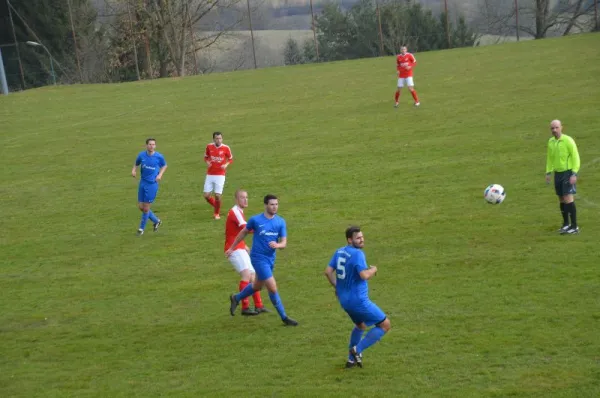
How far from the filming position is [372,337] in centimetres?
1249

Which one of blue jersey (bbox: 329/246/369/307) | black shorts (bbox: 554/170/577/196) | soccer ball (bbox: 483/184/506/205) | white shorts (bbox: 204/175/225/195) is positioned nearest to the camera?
blue jersey (bbox: 329/246/369/307)

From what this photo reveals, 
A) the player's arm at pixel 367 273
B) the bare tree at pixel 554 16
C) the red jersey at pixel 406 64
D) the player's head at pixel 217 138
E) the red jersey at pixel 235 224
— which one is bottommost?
the player's arm at pixel 367 273

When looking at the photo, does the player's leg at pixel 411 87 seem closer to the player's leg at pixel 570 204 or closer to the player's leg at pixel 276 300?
the player's leg at pixel 570 204

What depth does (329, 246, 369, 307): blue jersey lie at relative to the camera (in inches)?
482

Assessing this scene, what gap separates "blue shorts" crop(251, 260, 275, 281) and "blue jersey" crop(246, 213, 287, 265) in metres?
0.06

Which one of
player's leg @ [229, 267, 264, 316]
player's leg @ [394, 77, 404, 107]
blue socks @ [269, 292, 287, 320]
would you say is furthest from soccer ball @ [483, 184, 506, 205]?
player's leg @ [394, 77, 404, 107]

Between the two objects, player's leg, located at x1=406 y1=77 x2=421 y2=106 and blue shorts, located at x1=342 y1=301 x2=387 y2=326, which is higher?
player's leg, located at x1=406 y1=77 x2=421 y2=106

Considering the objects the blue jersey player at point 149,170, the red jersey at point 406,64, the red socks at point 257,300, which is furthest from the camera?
the red jersey at point 406,64

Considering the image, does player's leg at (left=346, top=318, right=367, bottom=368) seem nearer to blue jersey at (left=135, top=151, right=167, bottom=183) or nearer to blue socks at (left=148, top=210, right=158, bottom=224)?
blue jersey at (left=135, top=151, right=167, bottom=183)

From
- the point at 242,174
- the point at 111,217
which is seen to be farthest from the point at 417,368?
the point at 242,174

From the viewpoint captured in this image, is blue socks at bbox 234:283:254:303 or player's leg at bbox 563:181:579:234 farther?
player's leg at bbox 563:181:579:234

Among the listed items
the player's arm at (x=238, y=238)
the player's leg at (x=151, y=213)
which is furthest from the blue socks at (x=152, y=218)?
the player's arm at (x=238, y=238)

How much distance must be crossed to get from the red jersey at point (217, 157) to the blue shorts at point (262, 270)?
9.15m

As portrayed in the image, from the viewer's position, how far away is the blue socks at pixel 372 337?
1243 cm
